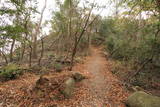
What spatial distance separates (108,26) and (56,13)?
617 inches

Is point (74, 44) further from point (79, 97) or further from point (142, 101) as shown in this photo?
point (142, 101)

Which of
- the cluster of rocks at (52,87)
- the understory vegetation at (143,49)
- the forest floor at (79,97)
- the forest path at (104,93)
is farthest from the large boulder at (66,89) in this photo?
the understory vegetation at (143,49)

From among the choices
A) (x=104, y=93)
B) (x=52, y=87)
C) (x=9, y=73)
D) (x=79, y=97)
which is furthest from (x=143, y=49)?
(x=9, y=73)

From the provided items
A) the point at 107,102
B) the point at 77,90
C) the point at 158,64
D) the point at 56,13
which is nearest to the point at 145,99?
the point at 107,102

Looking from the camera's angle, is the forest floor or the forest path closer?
the forest floor

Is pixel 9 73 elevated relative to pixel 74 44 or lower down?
lower down

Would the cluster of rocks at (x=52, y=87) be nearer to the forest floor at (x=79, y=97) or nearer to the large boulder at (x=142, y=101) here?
the forest floor at (x=79, y=97)

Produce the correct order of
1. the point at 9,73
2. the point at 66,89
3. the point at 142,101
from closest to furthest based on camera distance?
the point at 142,101, the point at 66,89, the point at 9,73

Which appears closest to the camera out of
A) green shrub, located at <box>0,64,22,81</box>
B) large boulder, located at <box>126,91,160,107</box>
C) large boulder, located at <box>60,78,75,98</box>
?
large boulder, located at <box>126,91,160,107</box>

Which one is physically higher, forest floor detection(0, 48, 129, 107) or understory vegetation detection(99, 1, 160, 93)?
understory vegetation detection(99, 1, 160, 93)

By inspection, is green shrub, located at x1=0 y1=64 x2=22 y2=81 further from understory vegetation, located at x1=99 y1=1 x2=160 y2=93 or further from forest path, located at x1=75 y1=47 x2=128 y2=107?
understory vegetation, located at x1=99 y1=1 x2=160 y2=93

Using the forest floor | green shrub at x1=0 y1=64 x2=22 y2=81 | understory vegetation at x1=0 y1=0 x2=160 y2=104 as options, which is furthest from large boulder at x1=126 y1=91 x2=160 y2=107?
green shrub at x1=0 y1=64 x2=22 y2=81

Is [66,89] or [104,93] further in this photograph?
[104,93]

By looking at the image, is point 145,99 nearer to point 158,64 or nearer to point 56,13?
point 158,64
